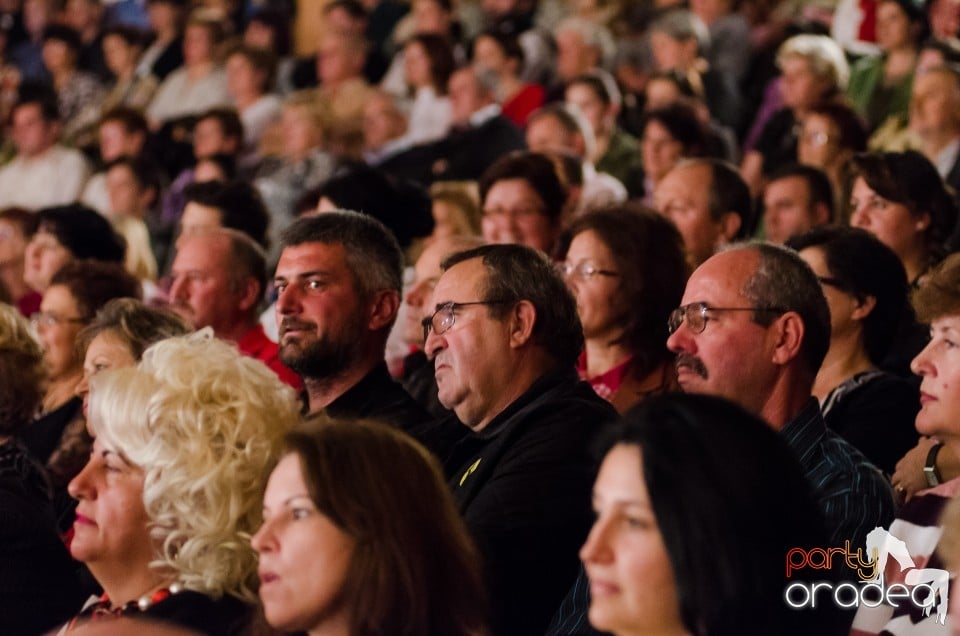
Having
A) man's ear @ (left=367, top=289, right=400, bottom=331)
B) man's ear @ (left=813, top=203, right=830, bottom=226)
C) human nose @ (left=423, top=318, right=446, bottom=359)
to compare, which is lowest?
man's ear @ (left=813, top=203, right=830, bottom=226)

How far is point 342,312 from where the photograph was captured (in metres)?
3.87

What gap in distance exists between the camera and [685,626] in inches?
78.4

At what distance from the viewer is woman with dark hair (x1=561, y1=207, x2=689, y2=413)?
401 cm

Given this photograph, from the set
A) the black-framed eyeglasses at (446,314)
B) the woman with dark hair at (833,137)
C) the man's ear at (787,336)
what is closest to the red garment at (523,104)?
the woman with dark hair at (833,137)

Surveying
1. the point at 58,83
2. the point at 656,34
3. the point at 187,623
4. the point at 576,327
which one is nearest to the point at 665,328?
the point at 576,327

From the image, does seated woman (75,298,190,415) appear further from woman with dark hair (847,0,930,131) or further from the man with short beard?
woman with dark hair (847,0,930,131)

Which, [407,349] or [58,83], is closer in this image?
[407,349]

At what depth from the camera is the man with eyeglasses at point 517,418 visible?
9.67 feet

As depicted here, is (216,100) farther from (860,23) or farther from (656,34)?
(860,23)

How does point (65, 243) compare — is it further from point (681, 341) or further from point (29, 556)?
point (681, 341)

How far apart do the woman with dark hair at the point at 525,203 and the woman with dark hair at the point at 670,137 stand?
125 cm

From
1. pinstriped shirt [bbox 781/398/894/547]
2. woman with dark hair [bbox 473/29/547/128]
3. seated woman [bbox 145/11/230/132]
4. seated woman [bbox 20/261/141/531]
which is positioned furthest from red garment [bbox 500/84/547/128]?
pinstriped shirt [bbox 781/398/894/547]

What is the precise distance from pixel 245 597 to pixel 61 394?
85.8 inches

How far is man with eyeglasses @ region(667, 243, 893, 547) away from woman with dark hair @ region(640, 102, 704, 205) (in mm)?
3122
